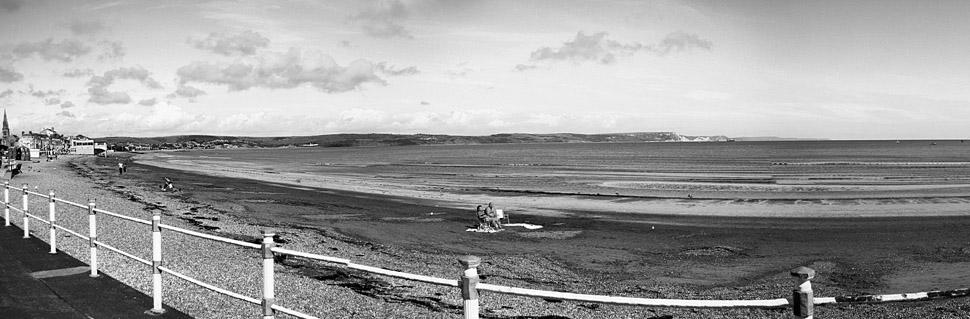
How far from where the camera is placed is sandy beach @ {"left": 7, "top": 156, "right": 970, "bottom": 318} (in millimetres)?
10602

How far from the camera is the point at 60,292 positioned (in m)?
8.34

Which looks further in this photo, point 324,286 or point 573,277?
point 573,277

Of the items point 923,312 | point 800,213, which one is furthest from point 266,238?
point 800,213

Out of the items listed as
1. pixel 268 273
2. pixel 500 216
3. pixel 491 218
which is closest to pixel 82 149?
pixel 500 216

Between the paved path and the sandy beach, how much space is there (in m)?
0.70

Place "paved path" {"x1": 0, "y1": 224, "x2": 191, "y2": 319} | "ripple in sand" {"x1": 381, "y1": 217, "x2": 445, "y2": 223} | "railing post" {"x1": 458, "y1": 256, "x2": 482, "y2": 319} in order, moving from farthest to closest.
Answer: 1. "ripple in sand" {"x1": 381, "y1": 217, "x2": 445, "y2": 223}
2. "paved path" {"x1": 0, "y1": 224, "x2": 191, "y2": 319}
3. "railing post" {"x1": 458, "y1": 256, "x2": 482, "y2": 319}

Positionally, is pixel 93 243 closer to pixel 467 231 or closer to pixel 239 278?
pixel 239 278

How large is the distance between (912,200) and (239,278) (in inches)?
1226

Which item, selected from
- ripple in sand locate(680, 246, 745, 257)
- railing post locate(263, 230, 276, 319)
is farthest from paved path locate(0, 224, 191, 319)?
ripple in sand locate(680, 246, 745, 257)

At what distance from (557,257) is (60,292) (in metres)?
10.7

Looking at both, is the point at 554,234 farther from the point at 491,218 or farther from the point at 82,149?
the point at 82,149

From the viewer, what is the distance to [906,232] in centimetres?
2064

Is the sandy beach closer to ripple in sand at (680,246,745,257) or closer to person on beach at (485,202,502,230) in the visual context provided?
ripple in sand at (680,246,745,257)

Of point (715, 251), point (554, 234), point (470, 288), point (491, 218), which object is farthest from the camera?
point (491, 218)
